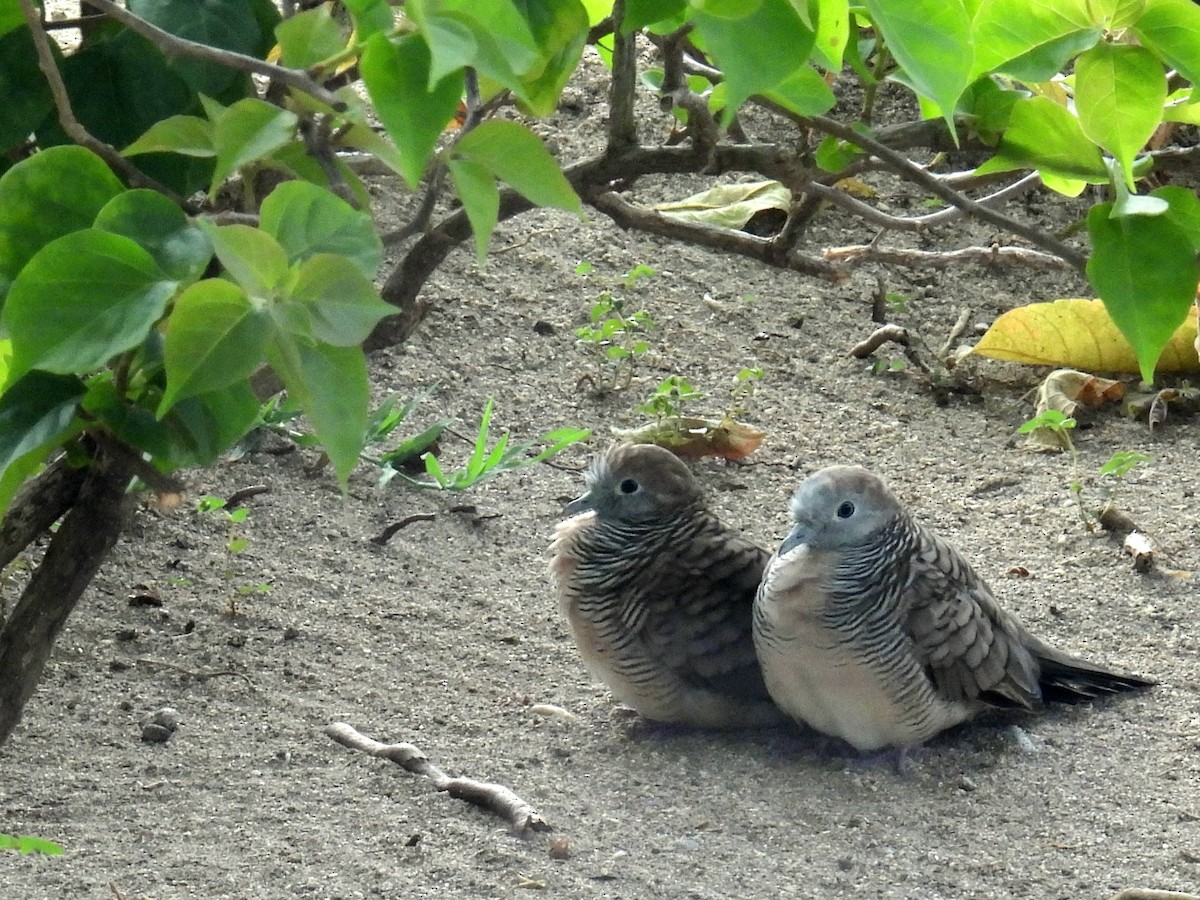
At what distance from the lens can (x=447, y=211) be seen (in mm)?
4926

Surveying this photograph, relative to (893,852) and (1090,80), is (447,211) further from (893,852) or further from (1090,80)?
(1090,80)

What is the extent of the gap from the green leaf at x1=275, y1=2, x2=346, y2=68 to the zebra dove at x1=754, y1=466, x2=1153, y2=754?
186cm

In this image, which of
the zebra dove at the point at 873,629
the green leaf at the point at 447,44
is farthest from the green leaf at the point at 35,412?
the zebra dove at the point at 873,629

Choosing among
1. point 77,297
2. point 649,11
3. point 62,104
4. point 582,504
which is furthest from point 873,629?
point 77,297

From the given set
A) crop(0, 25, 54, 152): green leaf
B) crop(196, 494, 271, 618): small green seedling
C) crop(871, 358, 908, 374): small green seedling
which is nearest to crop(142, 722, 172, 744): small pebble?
crop(196, 494, 271, 618): small green seedling

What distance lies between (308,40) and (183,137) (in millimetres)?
130

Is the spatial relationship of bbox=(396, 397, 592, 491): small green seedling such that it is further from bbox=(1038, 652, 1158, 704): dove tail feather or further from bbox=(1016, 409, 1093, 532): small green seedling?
bbox=(1038, 652, 1158, 704): dove tail feather

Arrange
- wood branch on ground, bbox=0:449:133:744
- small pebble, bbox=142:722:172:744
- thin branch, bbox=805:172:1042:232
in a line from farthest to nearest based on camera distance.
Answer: small pebble, bbox=142:722:172:744
wood branch on ground, bbox=0:449:133:744
thin branch, bbox=805:172:1042:232

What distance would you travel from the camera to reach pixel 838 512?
114 inches

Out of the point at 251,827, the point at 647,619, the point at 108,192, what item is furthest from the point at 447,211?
the point at 108,192

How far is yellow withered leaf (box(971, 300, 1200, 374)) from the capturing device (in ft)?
15.5

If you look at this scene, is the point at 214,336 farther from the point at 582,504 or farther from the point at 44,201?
the point at 582,504

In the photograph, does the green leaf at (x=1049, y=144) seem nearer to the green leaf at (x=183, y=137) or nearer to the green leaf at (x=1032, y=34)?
the green leaf at (x=1032, y=34)

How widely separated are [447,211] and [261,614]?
77.2 inches
